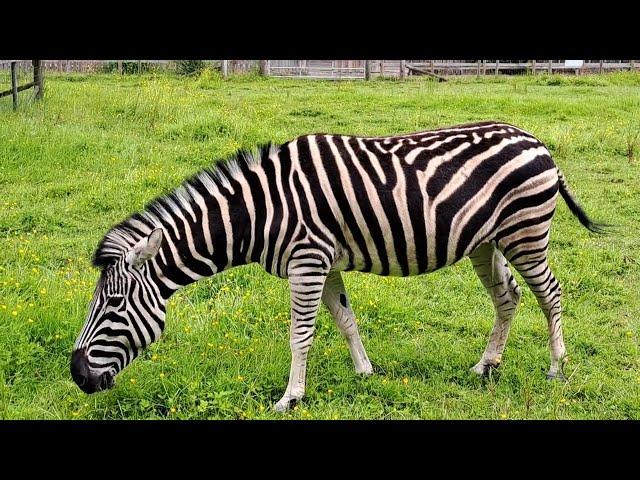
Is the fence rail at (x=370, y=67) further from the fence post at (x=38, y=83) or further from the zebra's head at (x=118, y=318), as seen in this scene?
the zebra's head at (x=118, y=318)

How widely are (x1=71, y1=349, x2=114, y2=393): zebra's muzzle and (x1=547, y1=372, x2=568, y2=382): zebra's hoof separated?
3.32 m

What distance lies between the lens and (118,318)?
4781mm

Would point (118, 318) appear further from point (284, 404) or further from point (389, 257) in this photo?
point (389, 257)

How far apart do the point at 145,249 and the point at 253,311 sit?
1.88 meters

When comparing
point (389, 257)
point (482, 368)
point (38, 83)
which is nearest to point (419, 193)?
point (389, 257)

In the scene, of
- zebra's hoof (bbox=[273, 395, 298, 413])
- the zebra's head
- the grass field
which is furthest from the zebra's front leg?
the zebra's head

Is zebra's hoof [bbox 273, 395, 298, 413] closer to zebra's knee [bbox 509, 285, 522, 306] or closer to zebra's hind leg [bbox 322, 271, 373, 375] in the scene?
zebra's hind leg [bbox 322, 271, 373, 375]

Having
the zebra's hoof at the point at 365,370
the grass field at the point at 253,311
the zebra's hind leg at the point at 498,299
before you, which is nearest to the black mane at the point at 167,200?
the grass field at the point at 253,311

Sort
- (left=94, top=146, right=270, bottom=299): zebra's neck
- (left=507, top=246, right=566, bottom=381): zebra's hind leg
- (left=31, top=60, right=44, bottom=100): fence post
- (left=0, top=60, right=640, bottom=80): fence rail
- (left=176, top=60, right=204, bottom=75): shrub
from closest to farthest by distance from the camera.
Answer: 1. (left=94, top=146, right=270, bottom=299): zebra's neck
2. (left=507, top=246, right=566, bottom=381): zebra's hind leg
3. (left=31, top=60, right=44, bottom=100): fence post
4. (left=176, top=60, right=204, bottom=75): shrub
5. (left=0, top=60, right=640, bottom=80): fence rail

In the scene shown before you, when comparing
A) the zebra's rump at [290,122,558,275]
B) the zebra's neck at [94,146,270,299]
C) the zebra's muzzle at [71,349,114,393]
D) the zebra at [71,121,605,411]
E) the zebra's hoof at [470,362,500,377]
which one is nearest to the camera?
the zebra's muzzle at [71,349,114,393]

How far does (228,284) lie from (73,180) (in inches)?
157

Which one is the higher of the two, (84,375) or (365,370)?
(84,375)

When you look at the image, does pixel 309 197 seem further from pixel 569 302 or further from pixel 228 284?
pixel 569 302

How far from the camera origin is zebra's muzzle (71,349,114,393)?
183 inches
